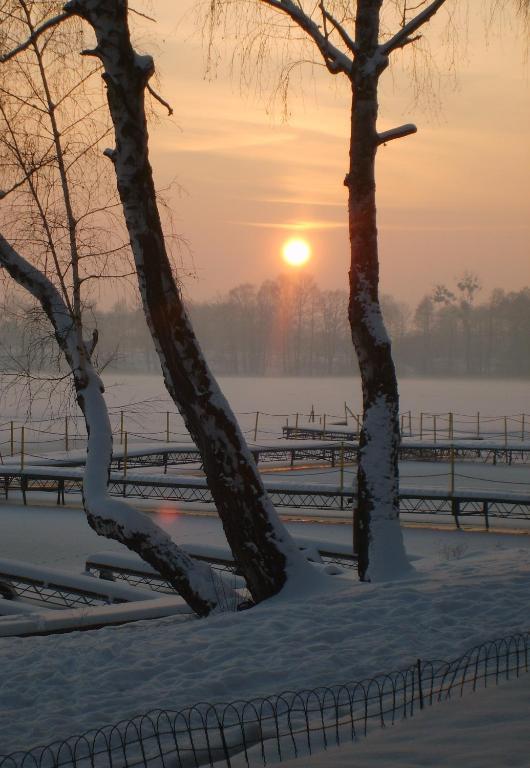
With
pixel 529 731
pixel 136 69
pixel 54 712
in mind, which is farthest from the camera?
pixel 136 69

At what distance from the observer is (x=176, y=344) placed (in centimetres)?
741

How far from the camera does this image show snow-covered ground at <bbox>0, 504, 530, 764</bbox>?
16.4ft

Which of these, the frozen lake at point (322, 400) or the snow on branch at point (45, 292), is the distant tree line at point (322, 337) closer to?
the frozen lake at point (322, 400)

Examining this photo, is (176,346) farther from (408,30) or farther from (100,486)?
(408,30)

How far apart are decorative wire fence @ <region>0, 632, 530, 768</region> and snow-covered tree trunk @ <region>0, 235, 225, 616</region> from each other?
8.77 feet

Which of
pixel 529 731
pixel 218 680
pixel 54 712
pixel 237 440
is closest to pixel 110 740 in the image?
pixel 54 712

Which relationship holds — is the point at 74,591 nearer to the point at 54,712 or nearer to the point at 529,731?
the point at 54,712

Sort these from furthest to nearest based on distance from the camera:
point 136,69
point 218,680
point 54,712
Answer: point 136,69, point 218,680, point 54,712

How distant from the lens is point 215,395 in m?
7.49

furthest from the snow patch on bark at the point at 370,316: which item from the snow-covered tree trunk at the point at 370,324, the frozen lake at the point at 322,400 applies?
the frozen lake at the point at 322,400

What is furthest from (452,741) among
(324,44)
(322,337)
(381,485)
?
(322,337)

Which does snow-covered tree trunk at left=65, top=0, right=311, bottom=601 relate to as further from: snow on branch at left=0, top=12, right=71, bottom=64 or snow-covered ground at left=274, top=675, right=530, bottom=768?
snow-covered ground at left=274, top=675, right=530, bottom=768

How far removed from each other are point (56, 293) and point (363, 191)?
117 inches

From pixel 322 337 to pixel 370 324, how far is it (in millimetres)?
109915
